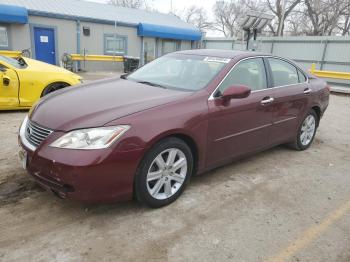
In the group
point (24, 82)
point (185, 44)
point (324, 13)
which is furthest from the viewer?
point (324, 13)

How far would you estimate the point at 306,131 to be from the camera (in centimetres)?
525

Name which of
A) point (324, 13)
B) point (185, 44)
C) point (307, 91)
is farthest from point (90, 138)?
point (324, 13)

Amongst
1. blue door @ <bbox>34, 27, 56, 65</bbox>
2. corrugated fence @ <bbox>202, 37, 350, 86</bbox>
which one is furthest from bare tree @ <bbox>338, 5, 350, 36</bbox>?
blue door @ <bbox>34, 27, 56, 65</bbox>

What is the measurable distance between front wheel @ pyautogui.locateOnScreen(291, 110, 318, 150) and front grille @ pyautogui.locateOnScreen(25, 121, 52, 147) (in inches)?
148

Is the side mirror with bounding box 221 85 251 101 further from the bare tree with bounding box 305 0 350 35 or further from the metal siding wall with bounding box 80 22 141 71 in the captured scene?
the bare tree with bounding box 305 0 350 35

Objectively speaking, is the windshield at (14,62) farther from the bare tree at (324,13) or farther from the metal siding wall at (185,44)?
the bare tree at (324,13)

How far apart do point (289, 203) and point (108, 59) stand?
16.3 meters

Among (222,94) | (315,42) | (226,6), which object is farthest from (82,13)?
(226,6)

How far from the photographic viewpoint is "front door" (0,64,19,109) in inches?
245

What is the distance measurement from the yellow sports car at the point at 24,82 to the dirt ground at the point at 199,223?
2571mm

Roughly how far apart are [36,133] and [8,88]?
3998mm

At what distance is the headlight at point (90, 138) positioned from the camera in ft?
8.71

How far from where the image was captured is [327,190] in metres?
3.88

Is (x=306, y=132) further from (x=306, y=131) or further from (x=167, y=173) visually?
(x=167, y=173)
